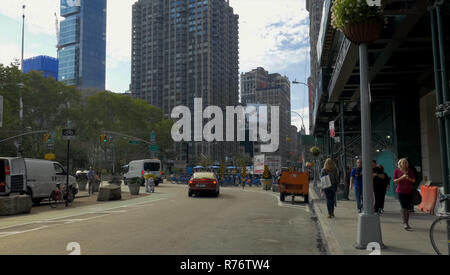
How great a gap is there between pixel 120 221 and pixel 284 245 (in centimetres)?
573

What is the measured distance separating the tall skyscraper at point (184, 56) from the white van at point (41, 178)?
12005 centimetres

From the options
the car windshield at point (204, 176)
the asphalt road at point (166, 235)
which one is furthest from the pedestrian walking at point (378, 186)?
the car windshield at point (204, 176)

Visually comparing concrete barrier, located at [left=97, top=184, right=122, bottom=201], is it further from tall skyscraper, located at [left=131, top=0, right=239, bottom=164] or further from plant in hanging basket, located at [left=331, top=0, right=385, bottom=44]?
tall skyscraper, located at [left=131, top=0, right=239, bottom=164]

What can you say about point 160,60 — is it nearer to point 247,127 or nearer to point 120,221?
point 247,127

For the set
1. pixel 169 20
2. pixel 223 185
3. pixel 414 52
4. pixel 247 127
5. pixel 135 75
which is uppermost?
pixel 169 20

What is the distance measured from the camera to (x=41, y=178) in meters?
18.1

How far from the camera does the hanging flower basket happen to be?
7254 mm

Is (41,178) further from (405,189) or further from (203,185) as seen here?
(405,189)

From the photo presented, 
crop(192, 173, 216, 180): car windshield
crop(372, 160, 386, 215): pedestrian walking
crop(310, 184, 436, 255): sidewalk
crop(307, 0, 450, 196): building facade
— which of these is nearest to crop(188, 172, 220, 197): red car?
crop(192, 173, 216, 180): car windshield

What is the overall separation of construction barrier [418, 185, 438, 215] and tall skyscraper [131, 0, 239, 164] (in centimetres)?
12668

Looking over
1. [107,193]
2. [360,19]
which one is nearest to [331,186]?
[360,19]

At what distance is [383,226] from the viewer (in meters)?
10.2

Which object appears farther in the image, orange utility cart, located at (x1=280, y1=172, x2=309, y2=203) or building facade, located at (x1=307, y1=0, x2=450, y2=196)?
orange utility cart, located at (x1=280, y1=172, x2=309, y2=203)
